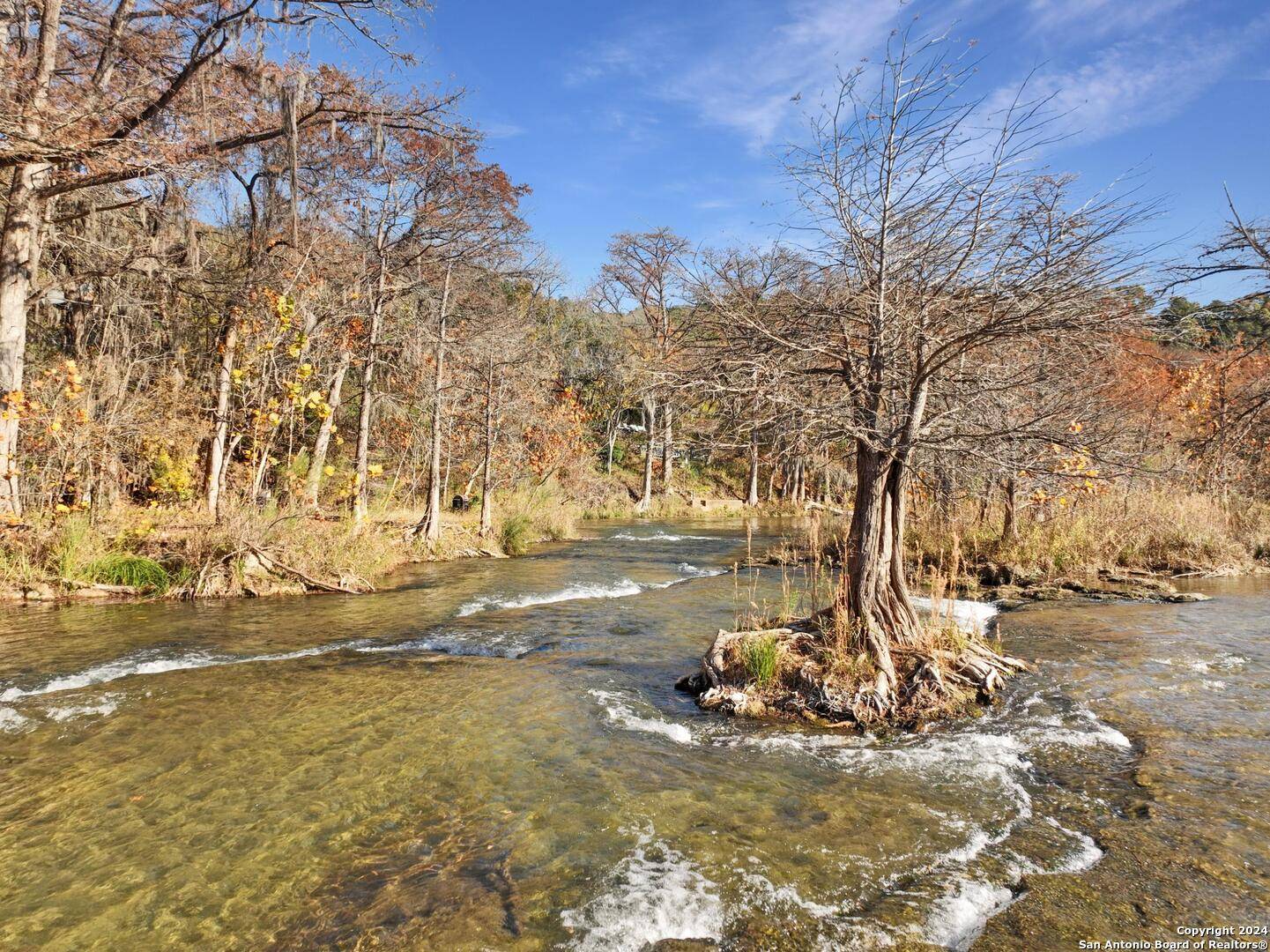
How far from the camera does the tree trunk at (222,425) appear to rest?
44.2ft

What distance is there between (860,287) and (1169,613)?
320 inches

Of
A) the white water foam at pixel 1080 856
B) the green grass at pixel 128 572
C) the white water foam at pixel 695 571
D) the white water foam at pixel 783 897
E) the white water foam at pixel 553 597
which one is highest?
the green grass at pixel 128 572

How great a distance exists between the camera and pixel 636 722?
6180 millimetres

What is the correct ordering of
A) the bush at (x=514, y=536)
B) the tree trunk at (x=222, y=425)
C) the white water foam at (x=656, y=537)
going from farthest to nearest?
the white water foam at (x=656, y=537), the bush at (x=514, y=536), the tree trunk at (x=222, y=425)

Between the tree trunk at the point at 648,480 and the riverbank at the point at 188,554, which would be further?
the tree trunk at the point at 648,480

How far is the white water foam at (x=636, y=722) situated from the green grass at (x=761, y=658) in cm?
97

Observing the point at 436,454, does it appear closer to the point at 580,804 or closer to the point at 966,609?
the point at 966,609

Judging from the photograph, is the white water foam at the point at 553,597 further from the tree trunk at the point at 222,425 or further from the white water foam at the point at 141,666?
the tree trunk at the point at 222,425

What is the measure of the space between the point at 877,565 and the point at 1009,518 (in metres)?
8.44

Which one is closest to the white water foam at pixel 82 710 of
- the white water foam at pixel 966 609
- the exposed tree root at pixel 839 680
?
the exposed tree root at pixel 839 680

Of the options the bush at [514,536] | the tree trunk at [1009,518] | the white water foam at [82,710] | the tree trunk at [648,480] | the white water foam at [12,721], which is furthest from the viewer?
the tree trunk at [648,480]

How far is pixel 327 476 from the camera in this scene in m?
18.5

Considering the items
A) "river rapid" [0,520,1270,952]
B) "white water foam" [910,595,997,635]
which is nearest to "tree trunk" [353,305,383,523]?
"river rapid" [0,520,1270,952]

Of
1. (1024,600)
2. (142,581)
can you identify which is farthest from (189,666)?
(1024,600)
